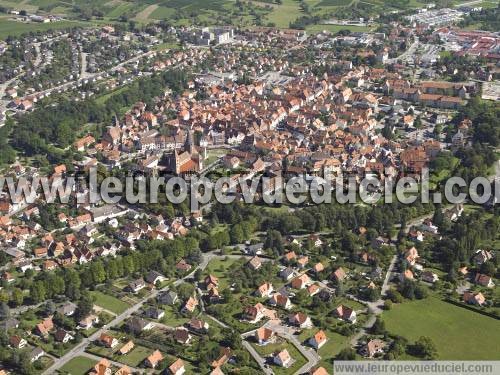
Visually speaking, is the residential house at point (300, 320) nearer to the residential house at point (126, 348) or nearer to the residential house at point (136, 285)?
the residential house at point (126, 348)

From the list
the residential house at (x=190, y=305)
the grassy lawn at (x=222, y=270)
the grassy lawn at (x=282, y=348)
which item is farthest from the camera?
the grassy lawn at (x=222, y=270)

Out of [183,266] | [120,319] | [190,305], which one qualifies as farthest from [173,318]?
[183,266]

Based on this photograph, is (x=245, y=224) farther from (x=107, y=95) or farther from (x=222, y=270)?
(x=107, y=95)

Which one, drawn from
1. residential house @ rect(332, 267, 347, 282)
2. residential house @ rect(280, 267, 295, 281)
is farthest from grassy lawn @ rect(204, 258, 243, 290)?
residential house @ rect(332, 267, 347, 282)

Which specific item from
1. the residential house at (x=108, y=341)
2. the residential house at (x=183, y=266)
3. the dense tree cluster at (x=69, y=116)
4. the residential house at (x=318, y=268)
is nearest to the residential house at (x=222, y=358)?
the residential house at (x=108, y=341)

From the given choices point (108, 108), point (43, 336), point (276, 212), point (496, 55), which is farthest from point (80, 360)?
point (496, 55)
